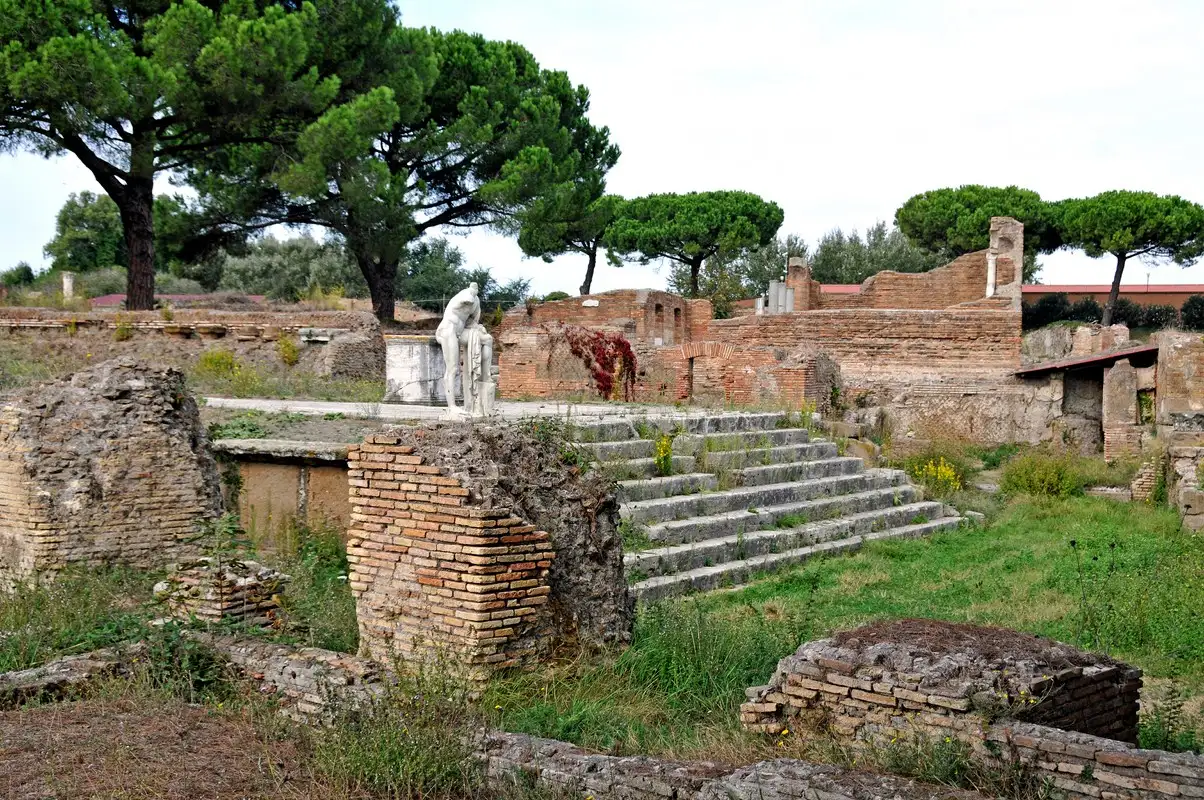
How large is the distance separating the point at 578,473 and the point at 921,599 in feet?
11.2

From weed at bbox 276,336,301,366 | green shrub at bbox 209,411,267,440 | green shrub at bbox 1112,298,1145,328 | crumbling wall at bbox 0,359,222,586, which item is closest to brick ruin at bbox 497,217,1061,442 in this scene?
weed at bbox 276,336,301,366

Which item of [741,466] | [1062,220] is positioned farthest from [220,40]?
[1062,220]

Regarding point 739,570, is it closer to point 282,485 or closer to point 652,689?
point 652,689

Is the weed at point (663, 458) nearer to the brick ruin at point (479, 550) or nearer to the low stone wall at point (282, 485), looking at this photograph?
the low stone wall at point (282, 485)

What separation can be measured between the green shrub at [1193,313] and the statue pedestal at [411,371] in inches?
1171

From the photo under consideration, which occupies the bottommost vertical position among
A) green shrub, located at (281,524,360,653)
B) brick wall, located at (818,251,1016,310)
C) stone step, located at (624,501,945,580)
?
stone step, located at (624,501,945,580)

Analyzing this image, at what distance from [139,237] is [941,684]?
21285mm

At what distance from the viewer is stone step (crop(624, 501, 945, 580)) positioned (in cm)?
875

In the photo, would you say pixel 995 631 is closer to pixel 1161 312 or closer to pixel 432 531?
pixel 432 531

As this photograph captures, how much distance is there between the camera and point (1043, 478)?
1345cm

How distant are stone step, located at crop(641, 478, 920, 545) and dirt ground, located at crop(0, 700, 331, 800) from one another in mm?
4875

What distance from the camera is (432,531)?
18.4ft

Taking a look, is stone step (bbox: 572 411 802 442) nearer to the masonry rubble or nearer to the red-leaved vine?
the masonry rubble

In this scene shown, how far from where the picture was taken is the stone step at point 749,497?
9641mm
